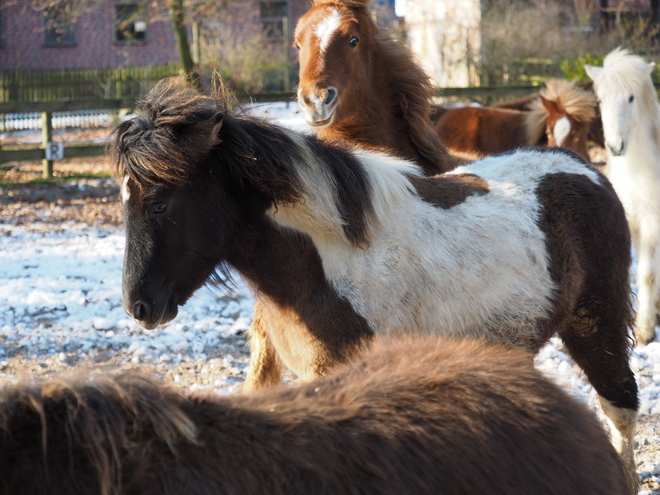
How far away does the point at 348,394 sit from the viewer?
1676 mm

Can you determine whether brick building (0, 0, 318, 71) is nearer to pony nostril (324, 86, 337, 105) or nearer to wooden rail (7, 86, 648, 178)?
wooden rail (7, 86, 648, 178)

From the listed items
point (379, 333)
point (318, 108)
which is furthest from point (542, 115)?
point (379, 333)

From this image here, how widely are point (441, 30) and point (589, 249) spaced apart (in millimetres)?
18984

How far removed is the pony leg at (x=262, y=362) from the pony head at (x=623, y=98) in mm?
4374

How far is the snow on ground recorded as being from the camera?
5156 millimetres

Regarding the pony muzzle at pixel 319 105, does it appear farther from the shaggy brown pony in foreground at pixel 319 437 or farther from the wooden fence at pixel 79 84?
the wooden fence at pixel 79 84

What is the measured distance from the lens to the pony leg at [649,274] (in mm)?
6211

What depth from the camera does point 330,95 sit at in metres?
4.00

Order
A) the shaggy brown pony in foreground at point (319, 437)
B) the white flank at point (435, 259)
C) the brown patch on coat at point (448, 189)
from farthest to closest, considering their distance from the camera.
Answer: the brown patch on coat at point (448, 189)
the white flank at point (435, 259)
the shaggy brown pony in foreground at point (319, 437)

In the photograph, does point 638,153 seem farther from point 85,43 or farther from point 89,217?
point 85,43

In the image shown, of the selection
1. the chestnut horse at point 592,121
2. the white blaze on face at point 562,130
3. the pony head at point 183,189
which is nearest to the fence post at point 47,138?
the chestnut horse at point 592,121

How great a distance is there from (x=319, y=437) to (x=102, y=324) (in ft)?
15.2

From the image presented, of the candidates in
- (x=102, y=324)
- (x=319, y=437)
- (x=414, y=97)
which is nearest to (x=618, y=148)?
(x=414, y=97)

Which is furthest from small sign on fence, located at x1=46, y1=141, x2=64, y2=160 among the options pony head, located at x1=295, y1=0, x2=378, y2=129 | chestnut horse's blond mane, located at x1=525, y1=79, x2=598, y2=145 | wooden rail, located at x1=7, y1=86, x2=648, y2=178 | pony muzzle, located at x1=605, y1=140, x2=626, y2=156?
pony muzzle, located at x1=605, y1=140, x2=626, y2=156
